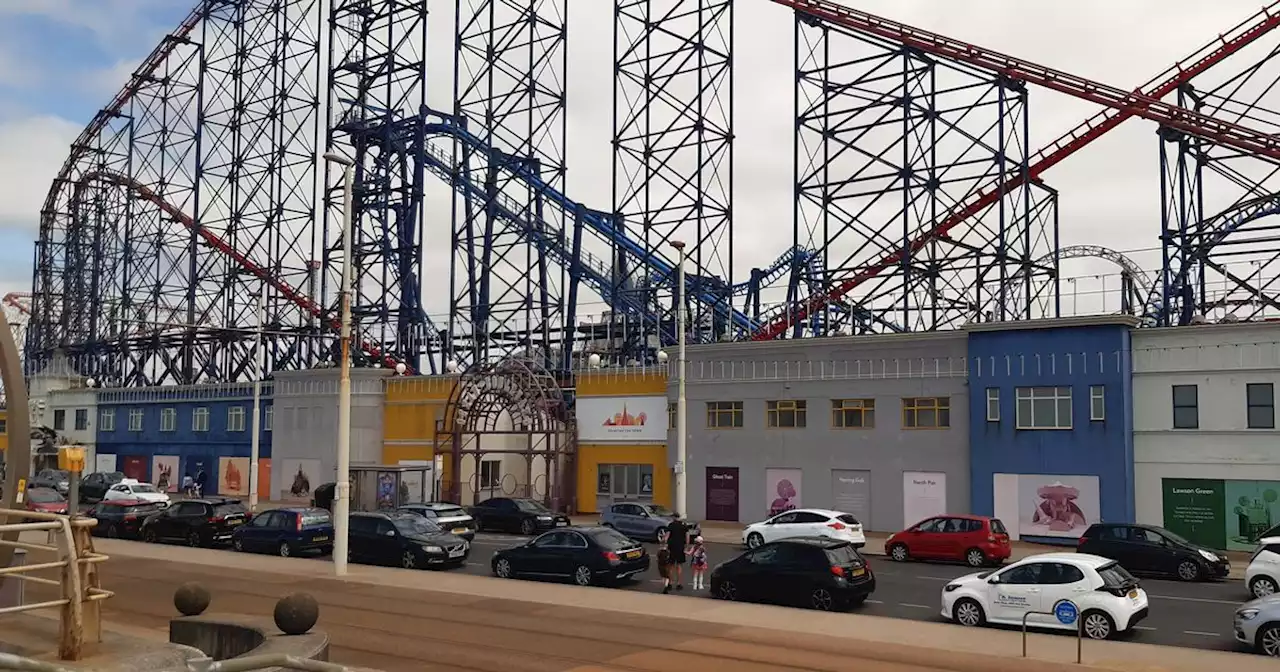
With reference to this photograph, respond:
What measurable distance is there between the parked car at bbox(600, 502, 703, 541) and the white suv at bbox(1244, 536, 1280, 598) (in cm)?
1668

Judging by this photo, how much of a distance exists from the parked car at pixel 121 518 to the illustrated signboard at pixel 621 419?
1675 centimetres

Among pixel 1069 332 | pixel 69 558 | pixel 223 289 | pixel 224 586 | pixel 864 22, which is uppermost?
pixel 864 22

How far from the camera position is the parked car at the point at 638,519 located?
3422cm

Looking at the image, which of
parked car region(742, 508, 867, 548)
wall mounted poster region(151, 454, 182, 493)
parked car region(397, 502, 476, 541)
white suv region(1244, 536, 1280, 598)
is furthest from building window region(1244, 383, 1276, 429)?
wall mounted poster region(151, 454, 182, 493)

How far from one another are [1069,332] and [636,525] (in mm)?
15154

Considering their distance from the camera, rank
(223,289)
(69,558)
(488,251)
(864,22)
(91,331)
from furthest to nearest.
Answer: (91,331)
(223,289)
(488,251)
(864,22)
(69,558)

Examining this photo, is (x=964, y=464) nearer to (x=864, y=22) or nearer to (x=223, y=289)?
(x=864, y=22)

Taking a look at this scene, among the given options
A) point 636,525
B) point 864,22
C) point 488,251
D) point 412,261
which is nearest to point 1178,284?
point 864,22

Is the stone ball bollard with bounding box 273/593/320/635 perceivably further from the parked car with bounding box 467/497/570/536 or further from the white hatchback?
the parked car with bounding box 467/497/570/536

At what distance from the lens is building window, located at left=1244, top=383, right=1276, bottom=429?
31297 mm

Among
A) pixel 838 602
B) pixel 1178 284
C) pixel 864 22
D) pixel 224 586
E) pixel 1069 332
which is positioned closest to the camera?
pixel 838 602

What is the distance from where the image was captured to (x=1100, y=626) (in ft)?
58.0

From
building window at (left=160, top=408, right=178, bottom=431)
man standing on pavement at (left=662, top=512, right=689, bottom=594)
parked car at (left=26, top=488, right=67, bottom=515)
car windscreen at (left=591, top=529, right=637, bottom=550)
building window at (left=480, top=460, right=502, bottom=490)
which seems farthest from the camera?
building window at (left=160, top=408, right=178, bottom=431)

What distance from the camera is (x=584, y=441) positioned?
4522 cm
